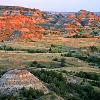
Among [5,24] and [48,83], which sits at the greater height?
[48,83]

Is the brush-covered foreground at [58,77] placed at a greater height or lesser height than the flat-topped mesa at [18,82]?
lesser

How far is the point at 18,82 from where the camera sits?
4506 cm

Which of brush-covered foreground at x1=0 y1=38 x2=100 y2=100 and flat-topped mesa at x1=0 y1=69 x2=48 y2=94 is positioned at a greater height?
flat-topped mesa at x1=0 y1=69 x2=48 y2=94

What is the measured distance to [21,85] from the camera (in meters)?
44.6

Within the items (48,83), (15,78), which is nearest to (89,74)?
(48,83)

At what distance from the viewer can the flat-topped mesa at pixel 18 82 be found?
44.5m

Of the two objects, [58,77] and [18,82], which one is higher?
[18,82]

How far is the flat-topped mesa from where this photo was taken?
146ft

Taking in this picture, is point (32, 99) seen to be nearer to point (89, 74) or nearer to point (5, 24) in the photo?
point (89, 74)

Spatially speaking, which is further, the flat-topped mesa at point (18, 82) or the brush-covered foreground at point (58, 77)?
the flat-topped mesa at point (18, 82)

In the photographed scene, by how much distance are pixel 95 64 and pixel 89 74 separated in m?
23.8

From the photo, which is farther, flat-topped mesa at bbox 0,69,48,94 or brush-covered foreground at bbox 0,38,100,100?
flat-topped mesa at bbox 0,69,48,94

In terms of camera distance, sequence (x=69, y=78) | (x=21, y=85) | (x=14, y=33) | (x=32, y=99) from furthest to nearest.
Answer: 1. (x=14, y=33)
2. (x=69, y=78)
3. (x=21, y=85)
4. (x=32, y=99)

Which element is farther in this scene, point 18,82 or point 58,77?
point 58,77
